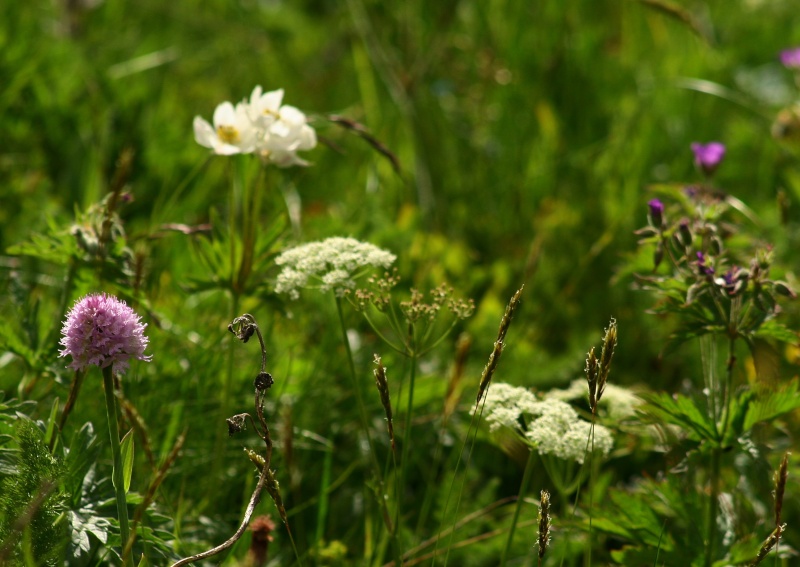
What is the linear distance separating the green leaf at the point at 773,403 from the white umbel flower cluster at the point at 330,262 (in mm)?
717

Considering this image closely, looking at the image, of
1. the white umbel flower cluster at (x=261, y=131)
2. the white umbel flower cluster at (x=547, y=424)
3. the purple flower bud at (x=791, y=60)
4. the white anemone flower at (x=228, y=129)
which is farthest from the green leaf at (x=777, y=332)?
the purple flower bud at (x=791, y=60)

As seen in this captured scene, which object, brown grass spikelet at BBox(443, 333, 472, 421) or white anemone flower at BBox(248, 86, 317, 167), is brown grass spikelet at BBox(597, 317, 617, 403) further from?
white anemone flower at BBox(248, 86, 317, 167)

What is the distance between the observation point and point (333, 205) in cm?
330

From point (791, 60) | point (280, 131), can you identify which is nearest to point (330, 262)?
point (280, 131)

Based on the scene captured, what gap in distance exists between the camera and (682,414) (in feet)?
5.45

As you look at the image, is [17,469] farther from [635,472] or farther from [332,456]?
[635,472]

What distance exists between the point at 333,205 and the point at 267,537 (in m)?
1.87

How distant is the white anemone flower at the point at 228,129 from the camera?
1909mm

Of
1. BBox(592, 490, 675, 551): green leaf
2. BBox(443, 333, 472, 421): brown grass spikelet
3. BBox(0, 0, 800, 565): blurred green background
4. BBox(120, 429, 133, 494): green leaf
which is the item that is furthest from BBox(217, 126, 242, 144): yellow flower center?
BBox(592, 490, 675, 551): green leaf

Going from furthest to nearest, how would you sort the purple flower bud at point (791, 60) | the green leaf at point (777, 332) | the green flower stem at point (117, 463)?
the purple flower bud at point (791, 60) < the green leaf at point (777, 332) < the green flower stem at point (117, 463)

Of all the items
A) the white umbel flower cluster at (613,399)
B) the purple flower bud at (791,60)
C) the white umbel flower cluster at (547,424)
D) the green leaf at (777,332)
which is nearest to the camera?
the white umbel flower cluster at (547,424)

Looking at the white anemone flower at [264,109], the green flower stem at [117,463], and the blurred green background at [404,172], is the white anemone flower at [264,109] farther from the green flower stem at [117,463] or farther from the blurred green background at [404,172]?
the green flower stem at [117,463]

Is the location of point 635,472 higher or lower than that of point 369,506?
higher

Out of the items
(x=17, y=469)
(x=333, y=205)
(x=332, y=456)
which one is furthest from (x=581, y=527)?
(x=333, y=205)
